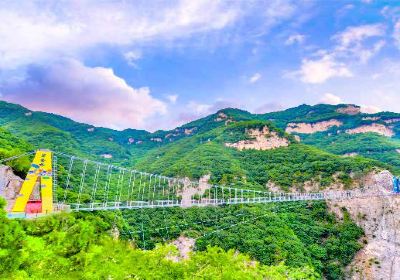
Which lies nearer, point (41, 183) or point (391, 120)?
point (41, 183)

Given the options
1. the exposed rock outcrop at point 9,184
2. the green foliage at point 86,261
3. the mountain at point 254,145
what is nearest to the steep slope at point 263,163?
the mountain at point 254,145

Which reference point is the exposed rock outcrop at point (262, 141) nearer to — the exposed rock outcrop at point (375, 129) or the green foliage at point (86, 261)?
the exposed rock outcrop at point (375, 129)

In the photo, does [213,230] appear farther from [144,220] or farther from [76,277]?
[76,277]

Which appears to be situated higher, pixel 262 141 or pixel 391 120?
pixel 391 120

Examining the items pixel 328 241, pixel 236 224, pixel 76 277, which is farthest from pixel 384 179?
pixel 76 277

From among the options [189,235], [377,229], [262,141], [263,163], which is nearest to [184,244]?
[189,235]

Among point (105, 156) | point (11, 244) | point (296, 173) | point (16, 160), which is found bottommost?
point (11, 244)

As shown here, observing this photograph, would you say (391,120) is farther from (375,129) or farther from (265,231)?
(265,231)
